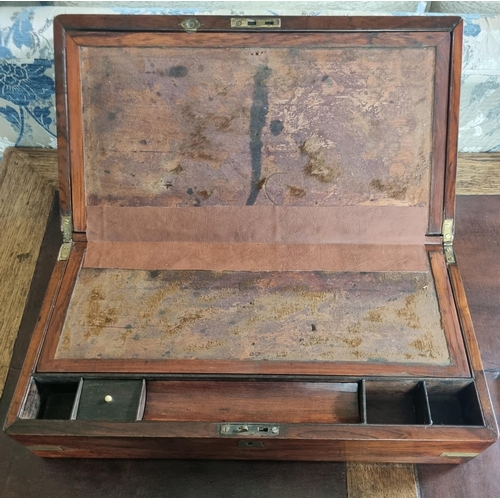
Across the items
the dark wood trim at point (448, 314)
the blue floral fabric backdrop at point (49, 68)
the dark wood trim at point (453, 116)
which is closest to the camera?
the dark wood trim at point (448, 314)

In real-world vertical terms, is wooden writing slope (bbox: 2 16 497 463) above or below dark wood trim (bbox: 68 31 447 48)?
below

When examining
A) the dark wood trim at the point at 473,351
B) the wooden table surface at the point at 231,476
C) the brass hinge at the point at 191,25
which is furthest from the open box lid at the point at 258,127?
the wooden table surface at the point at 231,476

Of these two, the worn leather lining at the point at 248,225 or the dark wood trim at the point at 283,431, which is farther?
the worn leather lining at the point at 248,225

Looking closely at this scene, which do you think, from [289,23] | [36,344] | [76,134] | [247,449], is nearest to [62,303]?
[36,344]

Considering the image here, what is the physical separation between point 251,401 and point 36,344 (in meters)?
0.45

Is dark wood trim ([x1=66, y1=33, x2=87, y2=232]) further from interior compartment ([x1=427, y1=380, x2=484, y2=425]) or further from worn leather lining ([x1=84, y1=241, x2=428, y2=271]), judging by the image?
interior compartment ([x1=427, y1=380, x2=484, y2=425])

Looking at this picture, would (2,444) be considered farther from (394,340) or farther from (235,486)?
(394,340)

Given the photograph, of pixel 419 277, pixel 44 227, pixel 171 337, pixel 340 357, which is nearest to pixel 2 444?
pixel 171 337

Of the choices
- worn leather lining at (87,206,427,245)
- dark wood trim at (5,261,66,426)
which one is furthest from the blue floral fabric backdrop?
dark wood trim at (5,261,66,426)

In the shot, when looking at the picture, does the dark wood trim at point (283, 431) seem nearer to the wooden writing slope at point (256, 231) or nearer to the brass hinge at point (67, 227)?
the wooden writing slope at point (256, 231)

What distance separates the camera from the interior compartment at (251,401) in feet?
3.49

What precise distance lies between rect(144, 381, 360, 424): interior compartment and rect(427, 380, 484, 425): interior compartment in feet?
0.54

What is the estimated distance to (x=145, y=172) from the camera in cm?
123

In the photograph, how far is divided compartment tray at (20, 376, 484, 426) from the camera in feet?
3.43
